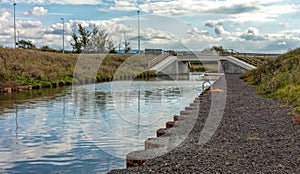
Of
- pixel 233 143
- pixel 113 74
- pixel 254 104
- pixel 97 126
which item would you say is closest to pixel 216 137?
pixel 233 143

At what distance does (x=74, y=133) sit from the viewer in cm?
1020

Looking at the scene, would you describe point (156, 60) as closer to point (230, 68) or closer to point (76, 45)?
point (230, 68)

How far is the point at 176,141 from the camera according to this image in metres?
7.15

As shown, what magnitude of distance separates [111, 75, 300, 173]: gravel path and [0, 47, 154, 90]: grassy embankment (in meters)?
18.9

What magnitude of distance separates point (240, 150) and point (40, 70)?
2737 centimetres

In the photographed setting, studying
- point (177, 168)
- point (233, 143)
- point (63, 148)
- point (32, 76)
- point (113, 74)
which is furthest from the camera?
point (113, 74)

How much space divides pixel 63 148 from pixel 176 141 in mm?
2638

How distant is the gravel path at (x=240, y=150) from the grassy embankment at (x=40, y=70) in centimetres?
1890

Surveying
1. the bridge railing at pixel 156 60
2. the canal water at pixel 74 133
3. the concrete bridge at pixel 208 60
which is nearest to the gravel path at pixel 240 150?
the canal water at pixel 74 133

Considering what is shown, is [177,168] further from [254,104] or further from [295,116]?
[254,104]

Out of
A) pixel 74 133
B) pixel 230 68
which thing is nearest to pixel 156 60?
pixel 230 68

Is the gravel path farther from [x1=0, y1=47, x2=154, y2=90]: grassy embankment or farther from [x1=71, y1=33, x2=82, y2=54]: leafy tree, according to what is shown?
[x1=71, y1=33, x2=82, y2=54]: leafy tree

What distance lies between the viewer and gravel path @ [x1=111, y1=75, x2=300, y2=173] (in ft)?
17.3

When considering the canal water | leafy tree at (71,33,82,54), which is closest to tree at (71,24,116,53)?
leafy tree at (71,33,82,54)
